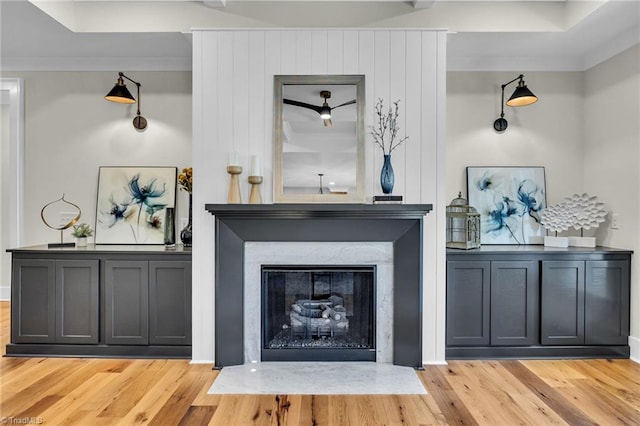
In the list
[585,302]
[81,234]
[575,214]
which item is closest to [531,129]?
[575,214]

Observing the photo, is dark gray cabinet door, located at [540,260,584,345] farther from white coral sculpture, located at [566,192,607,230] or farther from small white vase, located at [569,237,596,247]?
white coral sculpture, located at [566,192,607,230]

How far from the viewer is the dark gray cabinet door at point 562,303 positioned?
121 inches

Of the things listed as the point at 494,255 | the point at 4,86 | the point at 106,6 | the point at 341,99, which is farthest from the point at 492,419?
the point at 4,86

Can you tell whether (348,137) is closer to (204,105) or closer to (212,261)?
(204,105)

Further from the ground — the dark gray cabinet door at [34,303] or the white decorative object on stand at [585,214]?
the white decorative object on stand at [585,214]

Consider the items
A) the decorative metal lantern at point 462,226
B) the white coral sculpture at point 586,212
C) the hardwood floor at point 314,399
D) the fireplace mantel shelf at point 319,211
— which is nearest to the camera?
the hardwood floor at point 314,399

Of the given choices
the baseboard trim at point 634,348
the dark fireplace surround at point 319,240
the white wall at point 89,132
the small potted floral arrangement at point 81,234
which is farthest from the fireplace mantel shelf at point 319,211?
the baseboard trim at point 634,348

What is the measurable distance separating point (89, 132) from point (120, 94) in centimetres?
69

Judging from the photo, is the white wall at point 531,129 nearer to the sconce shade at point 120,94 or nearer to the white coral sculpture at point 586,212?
the white coral sculpture at point 586,212

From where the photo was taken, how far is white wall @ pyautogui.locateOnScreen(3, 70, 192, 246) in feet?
12.3

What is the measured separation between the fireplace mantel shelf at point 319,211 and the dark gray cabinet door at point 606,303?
1587 mm

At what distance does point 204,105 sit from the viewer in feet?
9.83

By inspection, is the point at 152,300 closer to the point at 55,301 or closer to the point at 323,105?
the point at 55,301

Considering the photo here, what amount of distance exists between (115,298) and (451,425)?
8.52 feet
